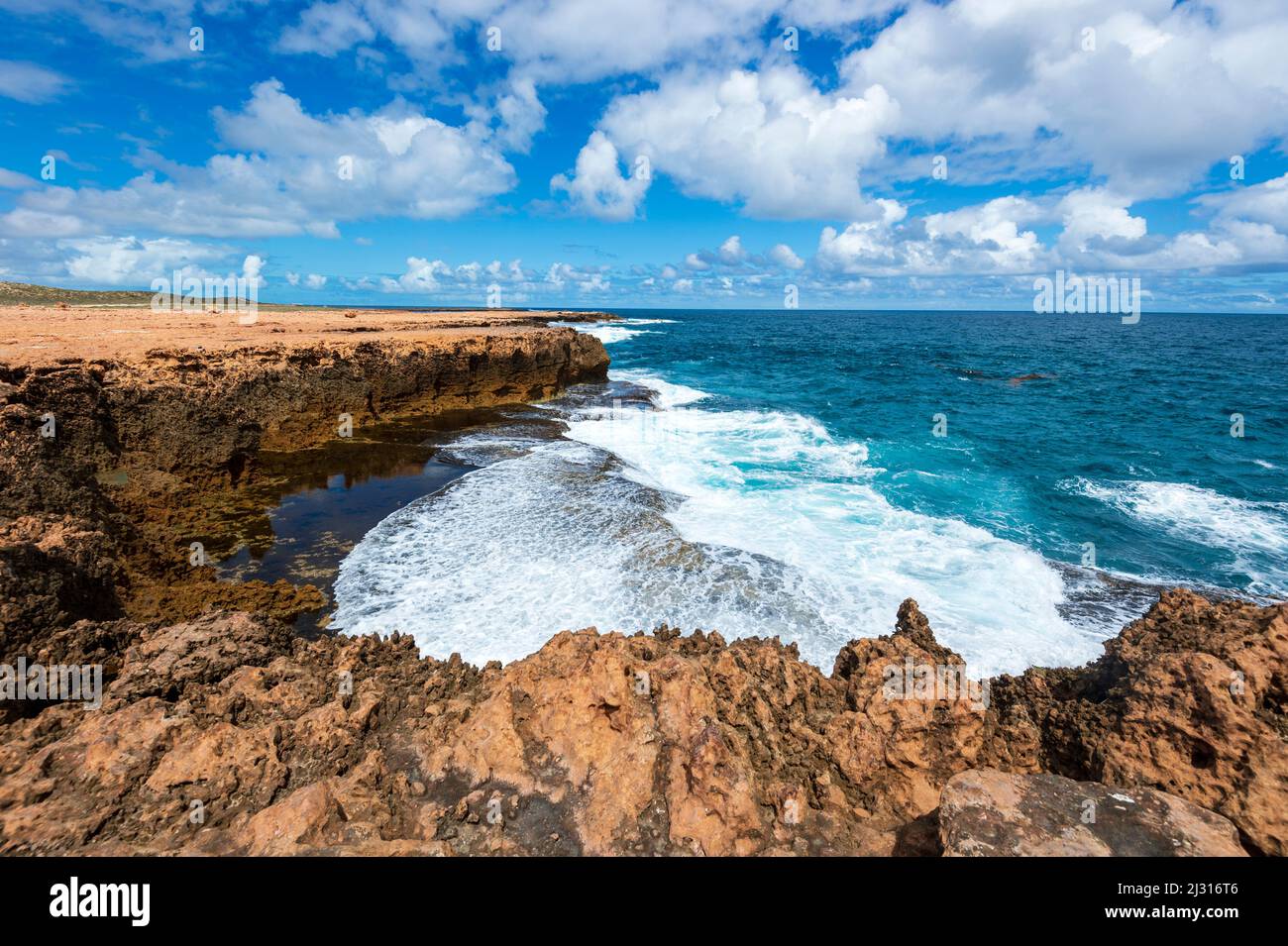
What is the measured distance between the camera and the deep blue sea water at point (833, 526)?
10.7m

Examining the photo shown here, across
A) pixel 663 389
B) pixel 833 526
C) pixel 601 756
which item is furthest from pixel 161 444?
pixel 663 389

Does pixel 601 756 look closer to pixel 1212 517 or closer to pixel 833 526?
pixel 833 526

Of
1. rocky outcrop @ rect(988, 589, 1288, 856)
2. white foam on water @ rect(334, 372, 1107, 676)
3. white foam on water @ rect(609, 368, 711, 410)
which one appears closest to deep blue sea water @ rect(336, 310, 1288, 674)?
white foam on water @ rect(334, 372, 1107, 676)

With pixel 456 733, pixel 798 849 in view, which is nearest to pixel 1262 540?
pixel 798 849

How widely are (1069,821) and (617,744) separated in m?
3.28

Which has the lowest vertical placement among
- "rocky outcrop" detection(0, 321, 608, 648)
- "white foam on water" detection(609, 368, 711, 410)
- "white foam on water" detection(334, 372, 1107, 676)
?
"white foam on water" detection(334, 372, 1107, 676)

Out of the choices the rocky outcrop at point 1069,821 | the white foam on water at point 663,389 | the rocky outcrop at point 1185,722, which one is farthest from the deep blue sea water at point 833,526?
the rocky outcrop at point 1069,821

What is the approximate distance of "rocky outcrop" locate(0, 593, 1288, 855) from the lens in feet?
13.5

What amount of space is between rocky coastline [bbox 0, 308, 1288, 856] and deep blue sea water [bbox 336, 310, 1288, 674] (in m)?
3.60

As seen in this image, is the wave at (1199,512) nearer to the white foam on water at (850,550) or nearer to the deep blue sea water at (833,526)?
the deep blue sea water at (833,526)

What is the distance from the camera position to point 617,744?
496 cm

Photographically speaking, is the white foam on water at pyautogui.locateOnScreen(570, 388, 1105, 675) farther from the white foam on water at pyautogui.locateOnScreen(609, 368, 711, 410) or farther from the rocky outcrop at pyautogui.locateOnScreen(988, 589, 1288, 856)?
the white foam on water at pyautogui.locateOnScreen(609, 368, 711, 410)

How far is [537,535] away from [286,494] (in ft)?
27.4

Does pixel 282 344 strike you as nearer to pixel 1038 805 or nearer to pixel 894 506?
pixel 894 506
